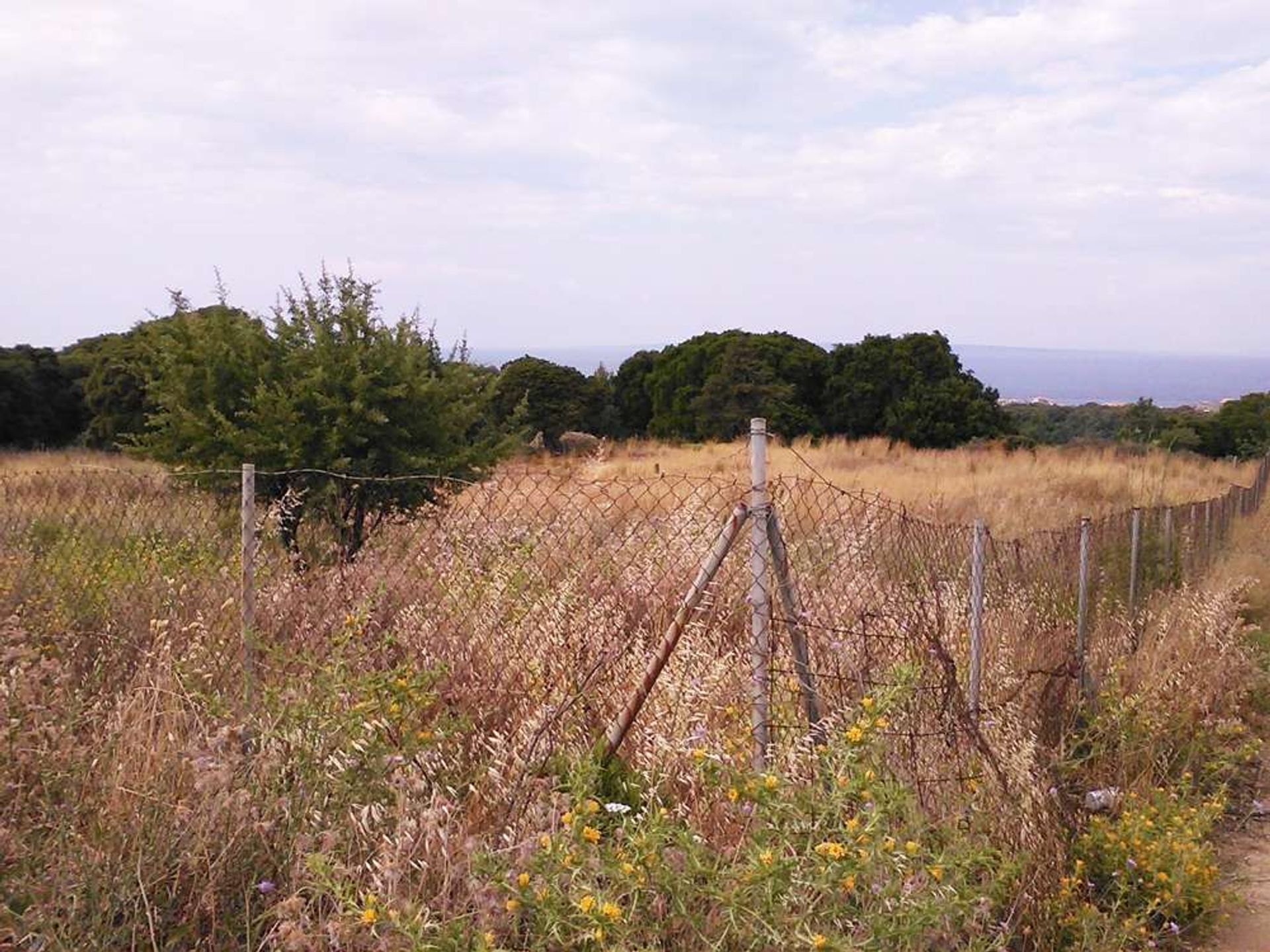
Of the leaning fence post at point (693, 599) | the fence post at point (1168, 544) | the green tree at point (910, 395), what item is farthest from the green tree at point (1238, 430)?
the leaning fence post at point (693, 599)

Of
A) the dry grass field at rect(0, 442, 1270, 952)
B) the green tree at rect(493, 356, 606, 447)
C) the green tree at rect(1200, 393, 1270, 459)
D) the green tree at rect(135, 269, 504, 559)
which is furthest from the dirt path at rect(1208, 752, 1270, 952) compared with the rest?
the green tree at rect(1200, 393, 1270, 459)

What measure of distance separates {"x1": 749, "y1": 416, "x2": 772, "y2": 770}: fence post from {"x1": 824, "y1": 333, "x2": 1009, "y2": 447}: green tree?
95.1 ft

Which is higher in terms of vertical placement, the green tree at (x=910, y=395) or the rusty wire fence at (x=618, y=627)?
the green tree at (x=910, y=395)

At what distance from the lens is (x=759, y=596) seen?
3.76m

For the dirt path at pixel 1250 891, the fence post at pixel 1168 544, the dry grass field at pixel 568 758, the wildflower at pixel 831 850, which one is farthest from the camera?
the fence post at pixel 1168 544

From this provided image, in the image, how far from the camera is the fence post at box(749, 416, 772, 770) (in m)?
3.72

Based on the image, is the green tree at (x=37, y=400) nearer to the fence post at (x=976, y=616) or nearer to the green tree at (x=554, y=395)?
the green tree at (x=554, y=395)

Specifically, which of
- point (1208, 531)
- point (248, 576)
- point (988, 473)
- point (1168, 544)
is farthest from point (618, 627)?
point (988, 473)

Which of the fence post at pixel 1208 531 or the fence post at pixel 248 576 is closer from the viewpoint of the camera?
the fence post at pixel 248 576

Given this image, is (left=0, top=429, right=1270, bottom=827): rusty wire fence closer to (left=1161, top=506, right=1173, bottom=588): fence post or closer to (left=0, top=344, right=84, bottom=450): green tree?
(left=1161, top=506, right=1173, bottom=588): fence post

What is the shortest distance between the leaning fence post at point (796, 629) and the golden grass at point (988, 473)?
9661 millimetres

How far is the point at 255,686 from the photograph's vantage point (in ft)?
13.5

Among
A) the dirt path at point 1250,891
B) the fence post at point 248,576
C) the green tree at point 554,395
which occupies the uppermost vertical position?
the green tree at point 554,395

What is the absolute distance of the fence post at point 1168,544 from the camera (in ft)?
28.5
